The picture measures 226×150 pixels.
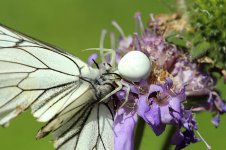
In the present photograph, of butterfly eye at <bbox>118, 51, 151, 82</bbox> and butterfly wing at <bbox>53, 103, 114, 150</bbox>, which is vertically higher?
butterfly eye at <bbox>118, 51, 151, 82</bbox>

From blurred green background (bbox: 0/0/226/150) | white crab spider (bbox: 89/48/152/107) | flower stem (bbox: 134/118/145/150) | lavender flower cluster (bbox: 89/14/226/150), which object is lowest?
flower stem (bbox: 134/118/145/150)

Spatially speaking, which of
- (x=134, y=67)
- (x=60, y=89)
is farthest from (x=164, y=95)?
(x=60, y=89)

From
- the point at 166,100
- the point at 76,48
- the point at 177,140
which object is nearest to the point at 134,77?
the point at 166,100

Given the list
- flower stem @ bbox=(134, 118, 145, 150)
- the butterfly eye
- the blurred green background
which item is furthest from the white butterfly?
the blurred green background

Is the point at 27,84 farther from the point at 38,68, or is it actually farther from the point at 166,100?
the point at 166,100

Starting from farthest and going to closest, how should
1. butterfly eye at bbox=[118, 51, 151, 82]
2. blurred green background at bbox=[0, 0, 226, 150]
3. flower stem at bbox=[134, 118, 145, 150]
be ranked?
1. blurred green background at bbox=[0, 0, 226, 150]
2. flower stem at bbox=[134, 118, 145, 150]
3. butterfly eye at bbox=[118, 51, 151, 82]

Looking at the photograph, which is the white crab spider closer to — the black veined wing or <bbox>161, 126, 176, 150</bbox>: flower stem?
the black veined wing

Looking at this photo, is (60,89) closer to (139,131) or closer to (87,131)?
(87,131)

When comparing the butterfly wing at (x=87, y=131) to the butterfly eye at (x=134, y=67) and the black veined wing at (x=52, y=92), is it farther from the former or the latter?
the butterfly eye at (x=134, y=67)
